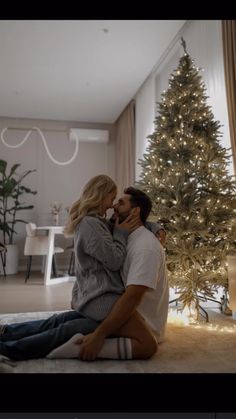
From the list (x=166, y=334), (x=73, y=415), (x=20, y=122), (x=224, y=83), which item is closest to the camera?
(x=73, y=415)

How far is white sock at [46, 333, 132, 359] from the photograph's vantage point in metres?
1.48

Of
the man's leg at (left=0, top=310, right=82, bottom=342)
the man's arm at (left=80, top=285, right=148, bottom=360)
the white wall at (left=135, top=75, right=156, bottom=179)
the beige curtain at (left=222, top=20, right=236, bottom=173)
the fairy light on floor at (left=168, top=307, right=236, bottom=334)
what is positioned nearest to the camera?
the man's arm at (left=80, top=285, right=148, bottom=360)

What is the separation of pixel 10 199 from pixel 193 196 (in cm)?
416

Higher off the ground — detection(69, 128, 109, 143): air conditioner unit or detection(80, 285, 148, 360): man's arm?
detection(69, 128, 109, 143): air conditioner unit

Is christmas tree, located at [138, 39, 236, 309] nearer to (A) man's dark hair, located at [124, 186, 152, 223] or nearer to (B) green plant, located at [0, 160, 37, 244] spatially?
(A) man's dark hair, located at [124, 186, 152, 223]

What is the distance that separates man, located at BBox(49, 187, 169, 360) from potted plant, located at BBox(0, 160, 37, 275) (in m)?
3.72

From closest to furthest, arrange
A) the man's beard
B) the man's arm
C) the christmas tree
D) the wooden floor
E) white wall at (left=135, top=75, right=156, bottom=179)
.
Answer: the man's arm
the man's beard
the christmas tree
the wooden floor
white wall at (left=135, top=75, right=156, bottom=179)

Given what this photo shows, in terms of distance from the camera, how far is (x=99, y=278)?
1.53 m

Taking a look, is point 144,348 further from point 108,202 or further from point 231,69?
point 231,69

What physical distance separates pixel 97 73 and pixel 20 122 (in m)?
2.28

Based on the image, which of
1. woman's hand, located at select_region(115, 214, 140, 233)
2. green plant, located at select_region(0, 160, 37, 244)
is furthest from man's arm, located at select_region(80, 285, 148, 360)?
green plant, located at select_region(0, 160, 37, 244)

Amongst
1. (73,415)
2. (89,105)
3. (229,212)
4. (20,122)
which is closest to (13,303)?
(229,212)

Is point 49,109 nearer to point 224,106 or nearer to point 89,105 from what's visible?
point 89,105

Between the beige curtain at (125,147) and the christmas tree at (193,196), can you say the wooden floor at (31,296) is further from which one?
the beige curtain at (125,147)
